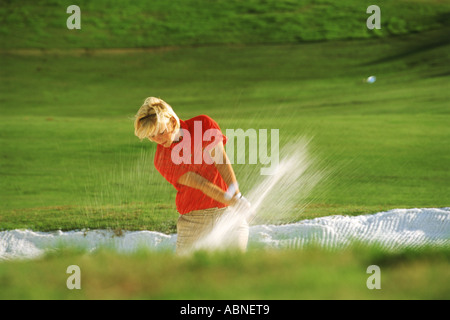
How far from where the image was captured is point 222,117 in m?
22.5

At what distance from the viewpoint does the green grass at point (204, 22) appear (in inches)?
1658

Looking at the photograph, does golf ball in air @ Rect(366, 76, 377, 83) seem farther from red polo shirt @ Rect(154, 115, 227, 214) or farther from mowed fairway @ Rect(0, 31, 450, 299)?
red polo shirt @ Rect(154, 115, 227, 214)

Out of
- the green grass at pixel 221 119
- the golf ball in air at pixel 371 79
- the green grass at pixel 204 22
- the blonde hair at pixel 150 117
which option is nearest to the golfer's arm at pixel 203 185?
the blonde hair at pixel 150 117

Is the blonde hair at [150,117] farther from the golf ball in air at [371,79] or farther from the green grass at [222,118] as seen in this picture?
the golf ball in air at [371,79]

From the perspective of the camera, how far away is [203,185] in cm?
374

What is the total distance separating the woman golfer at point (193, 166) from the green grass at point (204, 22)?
125 feet

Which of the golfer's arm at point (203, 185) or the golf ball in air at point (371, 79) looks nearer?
Answer: the golfer's arm at point (203, 185)

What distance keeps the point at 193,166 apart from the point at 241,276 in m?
1.99

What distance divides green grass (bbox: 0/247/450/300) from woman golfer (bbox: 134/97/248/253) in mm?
1415

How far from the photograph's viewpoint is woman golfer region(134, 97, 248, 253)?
3592mm

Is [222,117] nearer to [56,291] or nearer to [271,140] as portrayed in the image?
[271,140]

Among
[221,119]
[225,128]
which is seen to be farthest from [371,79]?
[225,128]

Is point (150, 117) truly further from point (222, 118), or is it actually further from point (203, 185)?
point (222, 118)

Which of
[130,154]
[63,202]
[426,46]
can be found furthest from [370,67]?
[63,202]
